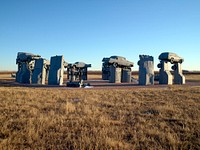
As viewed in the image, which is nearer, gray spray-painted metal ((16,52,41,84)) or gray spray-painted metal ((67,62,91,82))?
gray spray-painted metal ((16,52,41,84))

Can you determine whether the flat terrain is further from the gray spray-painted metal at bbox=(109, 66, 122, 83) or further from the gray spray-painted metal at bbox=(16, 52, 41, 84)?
the gray spray-painted metal at bbox=(109, 66, 122, 83)

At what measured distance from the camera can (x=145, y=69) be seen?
1093 inches

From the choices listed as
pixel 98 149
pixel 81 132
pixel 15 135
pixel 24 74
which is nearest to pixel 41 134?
pixel 15 135

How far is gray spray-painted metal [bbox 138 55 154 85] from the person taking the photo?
91.2 ft

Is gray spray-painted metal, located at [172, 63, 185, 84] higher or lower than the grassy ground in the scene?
higher

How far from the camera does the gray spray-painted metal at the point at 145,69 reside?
27.8 m

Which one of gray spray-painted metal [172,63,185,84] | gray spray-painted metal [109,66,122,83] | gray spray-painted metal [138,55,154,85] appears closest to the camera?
gray spray-painted metal [138,55,154,85]

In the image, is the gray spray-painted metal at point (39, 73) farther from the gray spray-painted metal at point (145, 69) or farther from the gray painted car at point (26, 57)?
the gray spray-painted metal at point (145, 69)

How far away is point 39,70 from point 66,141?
2528cm

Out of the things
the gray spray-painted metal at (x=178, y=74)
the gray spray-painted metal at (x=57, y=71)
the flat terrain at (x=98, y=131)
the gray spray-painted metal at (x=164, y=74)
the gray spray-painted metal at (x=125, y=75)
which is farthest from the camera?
the gray spray-painted metal at (x=125, y=75)

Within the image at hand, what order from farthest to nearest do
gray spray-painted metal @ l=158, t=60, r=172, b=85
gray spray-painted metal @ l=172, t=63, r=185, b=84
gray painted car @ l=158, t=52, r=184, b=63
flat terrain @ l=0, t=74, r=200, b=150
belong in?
gray spray-painted metal @ l=172, t=63, r=185, b=84, gray painted car @ l=158, t=52, r=184, b=63, gray spray-painted metal @ l=158, t=60, r=172, b=85, flat terrain @ l=0, t=74, r=200, b=150

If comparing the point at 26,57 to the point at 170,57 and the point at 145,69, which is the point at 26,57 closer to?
the point at 145,69

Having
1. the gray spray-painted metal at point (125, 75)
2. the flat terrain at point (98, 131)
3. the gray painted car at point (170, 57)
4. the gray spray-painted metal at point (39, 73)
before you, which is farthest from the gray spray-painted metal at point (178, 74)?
the flat terrain at point (98, 131)

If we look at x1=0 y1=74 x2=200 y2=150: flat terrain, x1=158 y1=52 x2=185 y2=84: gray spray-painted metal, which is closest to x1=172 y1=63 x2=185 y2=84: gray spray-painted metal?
x1=158 y1=52 x2=185 y2=84: gray spray-painted metal
